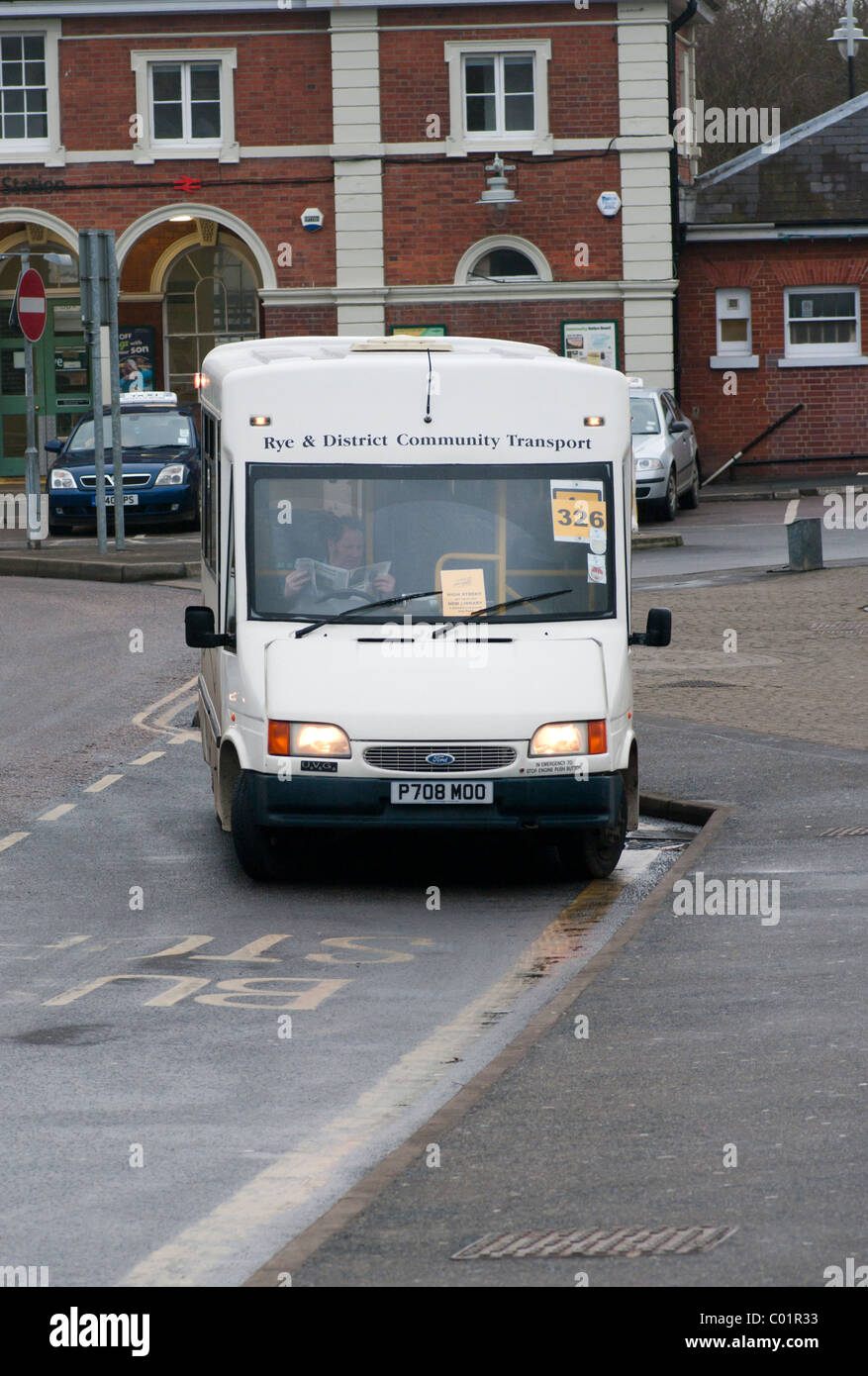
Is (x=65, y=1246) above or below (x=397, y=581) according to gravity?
below

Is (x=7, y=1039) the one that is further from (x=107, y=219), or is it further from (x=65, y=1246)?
(x=107, y=219)

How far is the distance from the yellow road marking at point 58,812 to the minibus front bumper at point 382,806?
7.55 ft

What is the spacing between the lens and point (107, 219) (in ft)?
117

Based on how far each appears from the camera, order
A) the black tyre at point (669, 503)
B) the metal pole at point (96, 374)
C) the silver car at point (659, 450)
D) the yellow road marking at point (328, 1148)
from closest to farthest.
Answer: the yellow road marking at point (328, 1148)
the metal pole at point (96, 374)
the silver car at point (659, 450)
the black tyre at point (669, 503)

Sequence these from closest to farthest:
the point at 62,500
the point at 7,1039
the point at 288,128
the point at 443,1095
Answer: the point at 443,1095, the point at 7,1039, the point at 62,500, the point at 288,128

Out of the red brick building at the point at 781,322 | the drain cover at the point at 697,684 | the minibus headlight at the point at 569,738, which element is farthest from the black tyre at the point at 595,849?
the red brick building at the point at 781,322

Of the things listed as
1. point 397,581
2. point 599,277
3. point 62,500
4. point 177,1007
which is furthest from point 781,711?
point 599,277

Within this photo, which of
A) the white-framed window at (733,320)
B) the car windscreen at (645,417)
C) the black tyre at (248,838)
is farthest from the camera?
the white-framed window at (733,320)

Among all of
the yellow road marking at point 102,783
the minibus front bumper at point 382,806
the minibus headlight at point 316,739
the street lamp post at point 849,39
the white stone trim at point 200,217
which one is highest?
the street lamp post at point 849,39

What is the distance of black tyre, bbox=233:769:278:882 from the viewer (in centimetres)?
1012

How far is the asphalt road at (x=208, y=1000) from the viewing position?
5.70 metres

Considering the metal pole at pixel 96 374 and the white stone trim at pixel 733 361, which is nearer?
the metal pole at pixel 96 374

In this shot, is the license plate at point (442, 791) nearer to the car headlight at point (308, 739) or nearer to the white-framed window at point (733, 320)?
the car headlight at point (308, 739)
